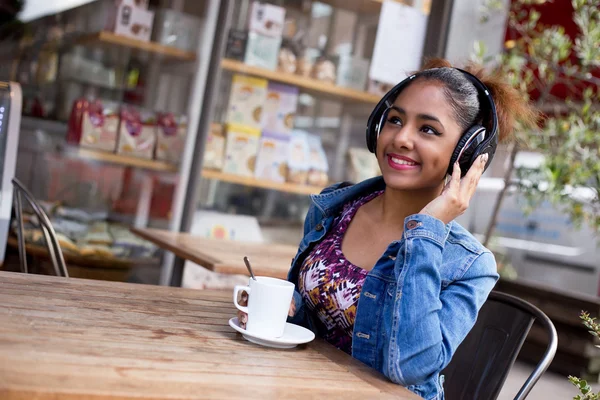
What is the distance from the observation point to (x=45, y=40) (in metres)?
3.42

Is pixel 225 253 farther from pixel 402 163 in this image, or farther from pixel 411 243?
pixel 411 243

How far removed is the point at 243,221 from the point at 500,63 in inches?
69.2

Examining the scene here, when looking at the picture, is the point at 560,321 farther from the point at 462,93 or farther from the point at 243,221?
the point at 462,93

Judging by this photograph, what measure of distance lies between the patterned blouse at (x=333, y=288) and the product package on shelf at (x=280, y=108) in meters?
2.13

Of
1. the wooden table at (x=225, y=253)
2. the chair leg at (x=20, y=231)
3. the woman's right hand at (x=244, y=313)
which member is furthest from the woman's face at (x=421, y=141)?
the chair leg at (x=20, y=231)

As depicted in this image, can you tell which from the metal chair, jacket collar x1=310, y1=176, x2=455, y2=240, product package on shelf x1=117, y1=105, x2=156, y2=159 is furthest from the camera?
product package on shelf x1=117, y1=105, x2=156, y2=159

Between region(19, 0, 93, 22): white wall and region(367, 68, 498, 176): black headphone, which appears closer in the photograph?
region(367, 68, 498, 176): black headphone

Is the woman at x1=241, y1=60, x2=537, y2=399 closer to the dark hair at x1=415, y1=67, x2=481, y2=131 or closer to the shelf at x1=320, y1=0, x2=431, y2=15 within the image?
the dark hair at x1=415, y1=67, x2=481, y2=131

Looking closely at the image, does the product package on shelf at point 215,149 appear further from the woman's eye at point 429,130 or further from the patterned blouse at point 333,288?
the woman's eye at point 429,130

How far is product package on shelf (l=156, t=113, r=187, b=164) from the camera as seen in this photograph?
355cm

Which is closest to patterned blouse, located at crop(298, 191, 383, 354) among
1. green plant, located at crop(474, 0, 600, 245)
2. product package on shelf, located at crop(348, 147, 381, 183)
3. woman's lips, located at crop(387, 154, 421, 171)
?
woman's lips, located at crop(387, 154, 421, 171)

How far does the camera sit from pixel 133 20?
3445 mm

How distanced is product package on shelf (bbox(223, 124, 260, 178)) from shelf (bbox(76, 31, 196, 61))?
1.35 feet

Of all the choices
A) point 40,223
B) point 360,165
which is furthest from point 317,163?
point 40,223
